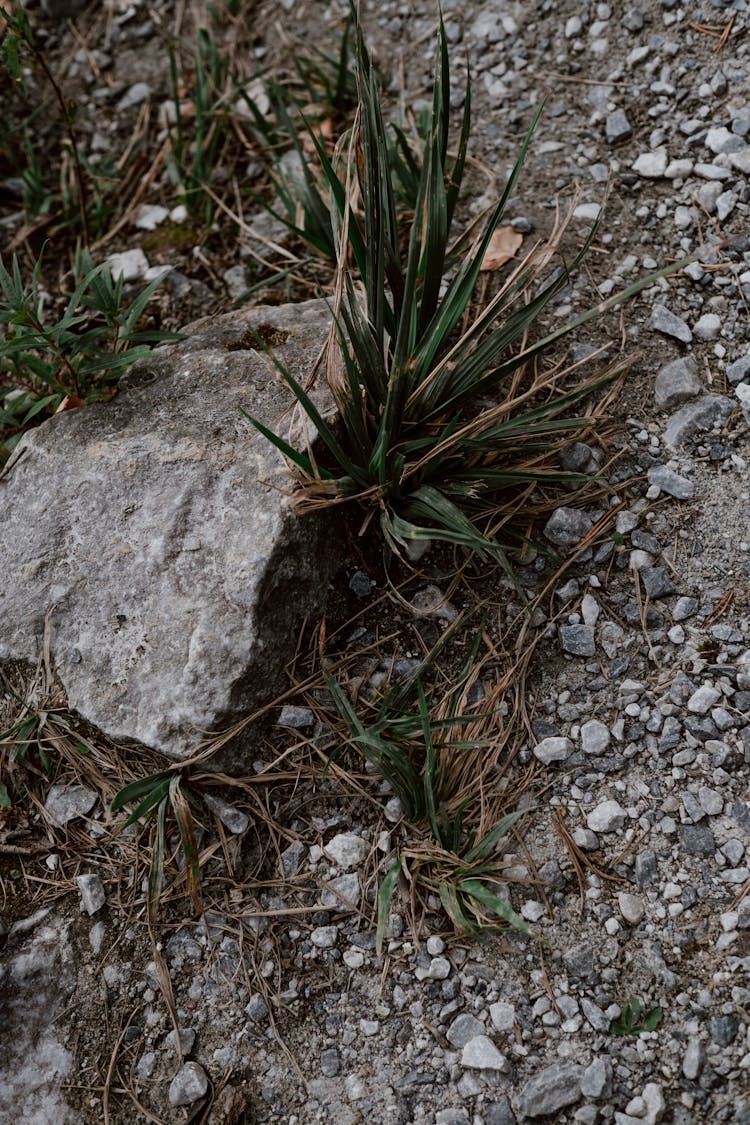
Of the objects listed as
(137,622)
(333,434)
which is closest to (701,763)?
(333,434)

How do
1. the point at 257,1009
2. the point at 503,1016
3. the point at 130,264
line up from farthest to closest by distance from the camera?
the point at 130,264 < the point at 257,1009 < the point at 503,1016

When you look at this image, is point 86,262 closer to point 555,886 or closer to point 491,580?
point 491,580

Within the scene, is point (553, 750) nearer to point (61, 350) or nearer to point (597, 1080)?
point (597, 1080)

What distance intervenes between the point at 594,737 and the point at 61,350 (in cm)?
171

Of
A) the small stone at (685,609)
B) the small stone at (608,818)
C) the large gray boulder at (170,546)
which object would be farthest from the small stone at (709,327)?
the small stone at (608,818)

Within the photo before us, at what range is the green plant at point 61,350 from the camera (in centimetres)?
234

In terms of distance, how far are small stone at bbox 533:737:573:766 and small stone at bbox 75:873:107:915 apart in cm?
112

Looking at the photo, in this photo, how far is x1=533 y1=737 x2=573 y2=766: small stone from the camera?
2.18 m

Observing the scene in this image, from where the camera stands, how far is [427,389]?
2.25 metres

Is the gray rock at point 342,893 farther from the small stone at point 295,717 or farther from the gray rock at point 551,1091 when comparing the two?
the gray rock at point 551,1091

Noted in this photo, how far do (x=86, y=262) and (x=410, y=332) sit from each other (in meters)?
1.05

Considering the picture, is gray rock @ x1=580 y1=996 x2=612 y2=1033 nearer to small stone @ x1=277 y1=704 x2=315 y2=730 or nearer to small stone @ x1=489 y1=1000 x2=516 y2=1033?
small stone @ x1=489 y1=1000 x2=516 y2=1033

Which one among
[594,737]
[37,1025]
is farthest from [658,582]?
[37,1025]

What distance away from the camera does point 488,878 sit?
6.80ft
